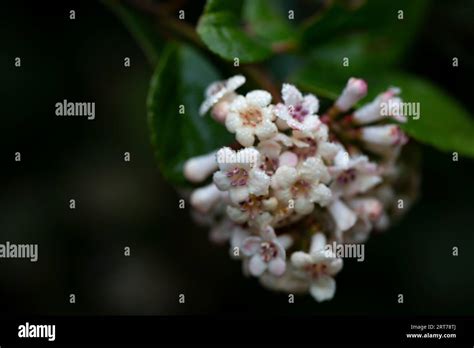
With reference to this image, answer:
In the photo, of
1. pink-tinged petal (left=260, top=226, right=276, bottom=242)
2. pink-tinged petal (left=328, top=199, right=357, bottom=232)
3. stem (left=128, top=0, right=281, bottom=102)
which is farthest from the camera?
stem (left=128, top=0, right=281, bottom=102)

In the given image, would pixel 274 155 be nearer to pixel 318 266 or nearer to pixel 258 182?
pixel 258 182

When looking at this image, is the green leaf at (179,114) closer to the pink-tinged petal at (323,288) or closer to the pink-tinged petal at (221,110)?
the pink-tinged petal at (221,110)

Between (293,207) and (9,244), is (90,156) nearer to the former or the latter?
(9,244)

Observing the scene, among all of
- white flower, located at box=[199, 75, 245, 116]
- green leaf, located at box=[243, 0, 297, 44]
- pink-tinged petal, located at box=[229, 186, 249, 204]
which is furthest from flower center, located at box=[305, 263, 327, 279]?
green leaf, located at box=[243, 0, 297, 44]

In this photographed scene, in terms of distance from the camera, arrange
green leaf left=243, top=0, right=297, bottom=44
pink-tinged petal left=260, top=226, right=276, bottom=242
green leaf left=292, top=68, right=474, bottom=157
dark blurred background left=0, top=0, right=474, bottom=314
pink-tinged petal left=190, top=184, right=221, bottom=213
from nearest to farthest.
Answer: pink-tinged petal left=260, top=226, right=276, bottom=242, pink-tinged petal left=190, top=184, right=221, bottom=213, green leaf left=292, top=68, right=474, bottom=157, green leaf left=243, top=0, right=297, bottom=44, dark blurred background left=0, top=0, right=474, bottom=314

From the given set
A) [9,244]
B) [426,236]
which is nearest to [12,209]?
[9,244]


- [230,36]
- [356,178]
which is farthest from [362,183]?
[230,36]

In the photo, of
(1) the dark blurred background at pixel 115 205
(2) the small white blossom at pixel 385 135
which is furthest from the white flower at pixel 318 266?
(1) the dark blurred background at pixel 115 205

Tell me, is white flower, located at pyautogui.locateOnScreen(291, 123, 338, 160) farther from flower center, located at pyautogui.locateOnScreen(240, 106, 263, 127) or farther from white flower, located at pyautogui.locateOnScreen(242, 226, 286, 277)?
white flower, located at pyautogui.locateOnScreen(242, 226, 286, 277)
